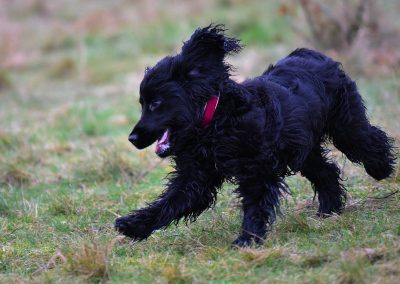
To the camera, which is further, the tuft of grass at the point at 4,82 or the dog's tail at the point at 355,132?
the tuft of grass at the point at 4,82

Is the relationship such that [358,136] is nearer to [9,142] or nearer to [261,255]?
[261,255]

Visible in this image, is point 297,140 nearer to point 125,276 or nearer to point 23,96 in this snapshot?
point 125,276

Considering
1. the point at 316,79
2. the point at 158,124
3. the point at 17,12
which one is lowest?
the point at 158,124

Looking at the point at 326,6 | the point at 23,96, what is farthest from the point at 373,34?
the point at 23,96

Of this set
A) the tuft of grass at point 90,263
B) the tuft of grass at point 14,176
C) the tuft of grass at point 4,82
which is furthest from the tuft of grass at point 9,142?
the tuft of grass at point 4,82

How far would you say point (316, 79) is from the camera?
5684 mm

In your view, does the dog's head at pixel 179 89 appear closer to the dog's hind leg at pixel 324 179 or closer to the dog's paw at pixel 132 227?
the dog's paw at pixel 132 227

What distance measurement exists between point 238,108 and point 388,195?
1763 mm

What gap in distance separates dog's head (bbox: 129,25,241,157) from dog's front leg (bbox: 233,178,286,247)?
59cm

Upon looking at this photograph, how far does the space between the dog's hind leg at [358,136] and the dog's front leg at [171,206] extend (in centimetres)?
125

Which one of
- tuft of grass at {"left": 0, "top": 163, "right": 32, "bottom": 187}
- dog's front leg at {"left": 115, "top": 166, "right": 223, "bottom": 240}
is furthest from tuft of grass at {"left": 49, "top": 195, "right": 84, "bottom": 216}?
dog's front leg at {"left": 115, "top": 166, "right": 223, "bottom": 240}

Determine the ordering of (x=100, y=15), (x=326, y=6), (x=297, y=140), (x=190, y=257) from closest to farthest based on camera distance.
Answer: (x=190, y=257)
(x=297, y=140)
(x=326, y=6)
(x=100, y=15)

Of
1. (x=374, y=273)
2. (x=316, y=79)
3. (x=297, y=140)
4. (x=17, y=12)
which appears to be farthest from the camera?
(x=17, y=12)

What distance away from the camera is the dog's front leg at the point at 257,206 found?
16.3ft
